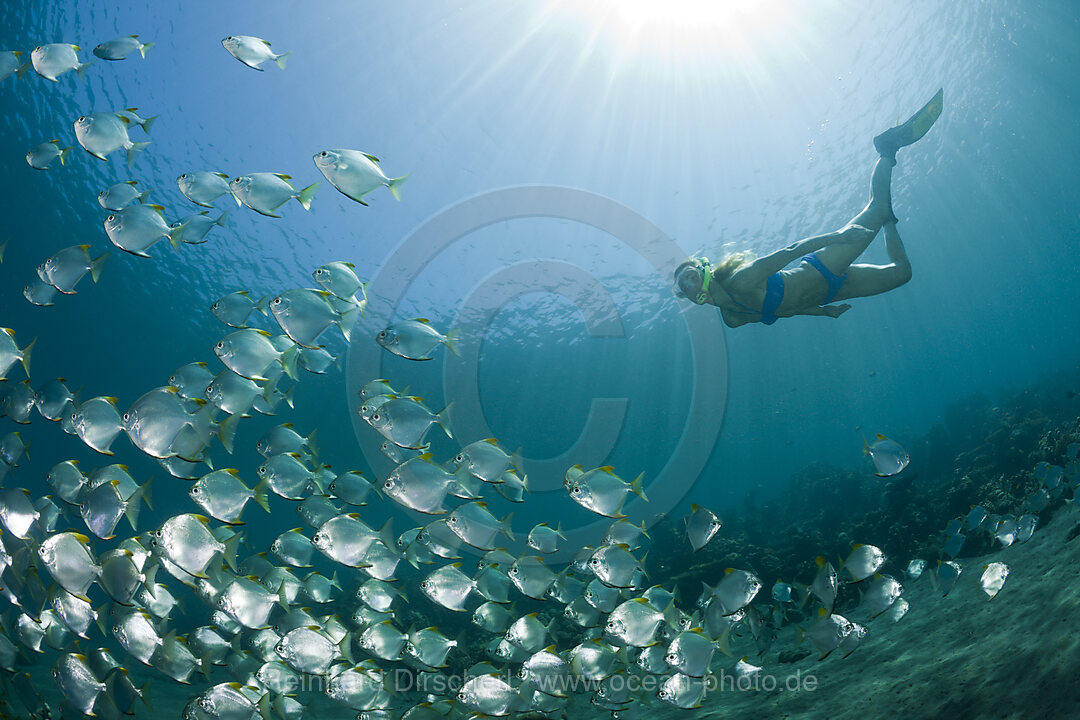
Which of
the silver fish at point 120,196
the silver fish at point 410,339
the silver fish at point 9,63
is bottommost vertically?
the silver fish at point 410,339

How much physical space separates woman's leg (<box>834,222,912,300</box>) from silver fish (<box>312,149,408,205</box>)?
5.45 meters

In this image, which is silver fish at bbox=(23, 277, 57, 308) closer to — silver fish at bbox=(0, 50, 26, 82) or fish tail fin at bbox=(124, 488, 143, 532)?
silver fish at bbox=(0, 50, 26, 82)

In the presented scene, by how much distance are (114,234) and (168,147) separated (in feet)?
47.3

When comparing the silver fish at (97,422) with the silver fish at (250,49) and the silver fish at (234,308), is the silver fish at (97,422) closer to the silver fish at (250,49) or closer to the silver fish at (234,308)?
the silver fish at (234,308)

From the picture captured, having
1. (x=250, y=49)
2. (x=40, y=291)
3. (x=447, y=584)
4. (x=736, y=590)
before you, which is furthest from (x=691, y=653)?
(x=40, y=291)

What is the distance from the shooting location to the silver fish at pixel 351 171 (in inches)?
180

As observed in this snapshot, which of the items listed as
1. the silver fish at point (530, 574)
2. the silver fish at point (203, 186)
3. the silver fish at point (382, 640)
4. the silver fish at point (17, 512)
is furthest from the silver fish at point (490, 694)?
the silver fish at point (203, 186)

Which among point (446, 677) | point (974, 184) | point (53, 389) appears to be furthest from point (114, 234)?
point (974, 184)

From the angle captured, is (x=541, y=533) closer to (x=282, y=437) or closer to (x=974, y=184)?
(x=282, y=437)

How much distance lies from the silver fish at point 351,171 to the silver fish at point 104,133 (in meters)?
2.33

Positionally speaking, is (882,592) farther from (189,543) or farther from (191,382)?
(191,382)

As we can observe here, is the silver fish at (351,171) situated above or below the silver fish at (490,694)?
above

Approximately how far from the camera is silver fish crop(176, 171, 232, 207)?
528cm

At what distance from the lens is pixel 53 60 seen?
17.3ft
